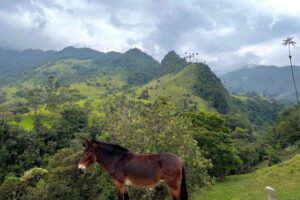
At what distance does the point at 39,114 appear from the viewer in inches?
3314

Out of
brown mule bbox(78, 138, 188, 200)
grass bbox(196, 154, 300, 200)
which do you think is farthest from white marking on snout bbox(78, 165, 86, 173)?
grass bbox(196, 154, 300, 200)

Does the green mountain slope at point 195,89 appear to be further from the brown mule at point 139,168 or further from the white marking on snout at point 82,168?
the white marking on snout at point 82,168

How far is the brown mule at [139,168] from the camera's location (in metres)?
4.05

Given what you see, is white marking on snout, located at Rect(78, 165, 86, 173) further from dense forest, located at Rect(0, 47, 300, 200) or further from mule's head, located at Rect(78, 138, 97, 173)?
dense forest, located at Rect(0, 47, 300, 200)

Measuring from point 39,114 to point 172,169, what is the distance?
94.1 m

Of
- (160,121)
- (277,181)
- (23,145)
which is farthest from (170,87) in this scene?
(160,121)

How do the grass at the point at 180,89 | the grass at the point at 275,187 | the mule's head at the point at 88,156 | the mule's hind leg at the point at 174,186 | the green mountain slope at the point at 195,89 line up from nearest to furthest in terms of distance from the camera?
1. the mule's hind leg at the point at 174,186
2. the mule's head at the point at 88,156
3. the grass at the point at 275,187
4. the green mountain slope at the point at 195,89
5. the grass at the point at 180,89

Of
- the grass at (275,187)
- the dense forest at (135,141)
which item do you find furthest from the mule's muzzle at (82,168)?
the grass at (275,187)

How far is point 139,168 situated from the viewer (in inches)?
166

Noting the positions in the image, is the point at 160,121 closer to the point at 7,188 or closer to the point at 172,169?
the point at 172,169

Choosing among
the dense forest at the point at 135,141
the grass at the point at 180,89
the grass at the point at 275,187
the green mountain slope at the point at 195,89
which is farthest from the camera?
the grass at the point at 180,89

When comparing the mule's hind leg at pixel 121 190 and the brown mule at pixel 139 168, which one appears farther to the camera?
the mule's hind leg at pixel 121 190

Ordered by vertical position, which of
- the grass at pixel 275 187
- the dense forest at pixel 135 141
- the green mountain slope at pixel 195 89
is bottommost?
the grass at pixel 275 187

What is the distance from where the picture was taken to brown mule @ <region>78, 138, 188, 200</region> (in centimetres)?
405
